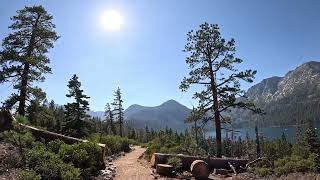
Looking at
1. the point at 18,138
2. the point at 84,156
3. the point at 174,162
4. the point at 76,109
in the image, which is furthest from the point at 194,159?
the point at 76,109

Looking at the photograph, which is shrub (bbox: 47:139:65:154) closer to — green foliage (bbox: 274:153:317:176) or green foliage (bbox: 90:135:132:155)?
green foliage (bbox: 90:135:132:155)

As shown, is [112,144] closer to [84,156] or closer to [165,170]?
[165,170]

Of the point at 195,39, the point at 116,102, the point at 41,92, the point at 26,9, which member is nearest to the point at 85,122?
the point at 41,92

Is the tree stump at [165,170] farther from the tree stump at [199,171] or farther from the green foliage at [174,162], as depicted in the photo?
the tree stump at [199,171]

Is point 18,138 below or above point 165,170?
above

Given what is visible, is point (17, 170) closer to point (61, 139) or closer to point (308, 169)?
point (61, 139)

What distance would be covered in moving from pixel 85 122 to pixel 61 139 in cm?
2311

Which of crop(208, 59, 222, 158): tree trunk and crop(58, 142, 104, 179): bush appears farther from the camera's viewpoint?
crop(208, 59, 222, 158): tree trunk

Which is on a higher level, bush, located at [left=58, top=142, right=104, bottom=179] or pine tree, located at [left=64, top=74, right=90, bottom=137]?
pine tree, located at [left=64, top=74, right=90, bottom=137]

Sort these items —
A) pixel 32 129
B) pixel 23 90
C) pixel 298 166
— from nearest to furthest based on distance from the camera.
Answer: pixel 32 129
pixel 298 166
pixel 23 90

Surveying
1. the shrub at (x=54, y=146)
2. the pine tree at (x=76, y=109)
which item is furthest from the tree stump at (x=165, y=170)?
the pine tree at (x=76, y=109)

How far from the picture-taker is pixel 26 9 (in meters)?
31.8

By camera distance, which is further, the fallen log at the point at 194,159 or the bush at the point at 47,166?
the fallen log at the point at 194,159

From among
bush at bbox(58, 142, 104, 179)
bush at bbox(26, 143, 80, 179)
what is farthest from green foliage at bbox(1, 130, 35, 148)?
bush at bbox(58, 142, 104, 179)
